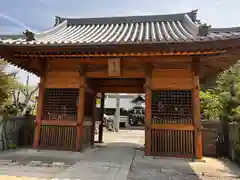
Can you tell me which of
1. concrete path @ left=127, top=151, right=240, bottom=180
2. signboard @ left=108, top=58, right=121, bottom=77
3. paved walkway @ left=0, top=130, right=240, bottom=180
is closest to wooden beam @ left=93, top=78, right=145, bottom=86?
signboard @ left=108, top=58, right=121, bottom=77

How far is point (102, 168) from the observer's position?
15.5 ft

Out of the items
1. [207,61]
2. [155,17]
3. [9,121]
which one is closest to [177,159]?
[207,61]

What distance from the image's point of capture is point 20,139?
806 cm

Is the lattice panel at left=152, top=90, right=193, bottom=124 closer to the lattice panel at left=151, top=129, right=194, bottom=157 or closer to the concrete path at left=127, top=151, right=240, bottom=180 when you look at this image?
the lattice panel at left=151, top=129, right=194, bottom=157

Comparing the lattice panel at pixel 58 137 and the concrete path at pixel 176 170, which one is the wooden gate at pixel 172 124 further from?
the lattice panel at pixel 58 137

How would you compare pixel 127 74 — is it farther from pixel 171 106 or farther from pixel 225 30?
pixel 225 30

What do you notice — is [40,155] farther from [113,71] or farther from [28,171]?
[113,71]

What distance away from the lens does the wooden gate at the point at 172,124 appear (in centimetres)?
608

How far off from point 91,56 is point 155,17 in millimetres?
5064

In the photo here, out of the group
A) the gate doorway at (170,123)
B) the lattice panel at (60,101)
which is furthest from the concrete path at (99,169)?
the lattice panel at (60,101)

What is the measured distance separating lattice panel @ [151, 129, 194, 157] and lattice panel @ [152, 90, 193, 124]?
0.35 metres

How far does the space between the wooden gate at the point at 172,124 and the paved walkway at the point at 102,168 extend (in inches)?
14.6

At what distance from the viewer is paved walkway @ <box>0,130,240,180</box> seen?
4.18 meters

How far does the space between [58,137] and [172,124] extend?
356 cm
